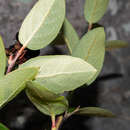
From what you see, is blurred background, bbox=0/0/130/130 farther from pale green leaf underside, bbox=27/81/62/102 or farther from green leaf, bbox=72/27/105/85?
pale green leaf underside, bbox=27/81/62/102

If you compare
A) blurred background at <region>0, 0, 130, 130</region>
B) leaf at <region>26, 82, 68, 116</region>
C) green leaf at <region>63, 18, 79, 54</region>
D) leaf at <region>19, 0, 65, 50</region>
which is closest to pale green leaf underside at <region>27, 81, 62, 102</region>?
leaf at <region>26, 82, 68, 116</region>

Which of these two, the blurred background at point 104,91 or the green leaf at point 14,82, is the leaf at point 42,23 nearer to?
the green leaf at point 14,82

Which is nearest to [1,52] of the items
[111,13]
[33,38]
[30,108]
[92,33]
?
[33,38]

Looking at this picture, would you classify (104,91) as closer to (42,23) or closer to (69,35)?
(69,35)

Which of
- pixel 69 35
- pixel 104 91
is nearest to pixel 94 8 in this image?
pixel 69 35

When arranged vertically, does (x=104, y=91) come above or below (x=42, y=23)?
below

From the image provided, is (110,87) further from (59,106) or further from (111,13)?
(59,106)
